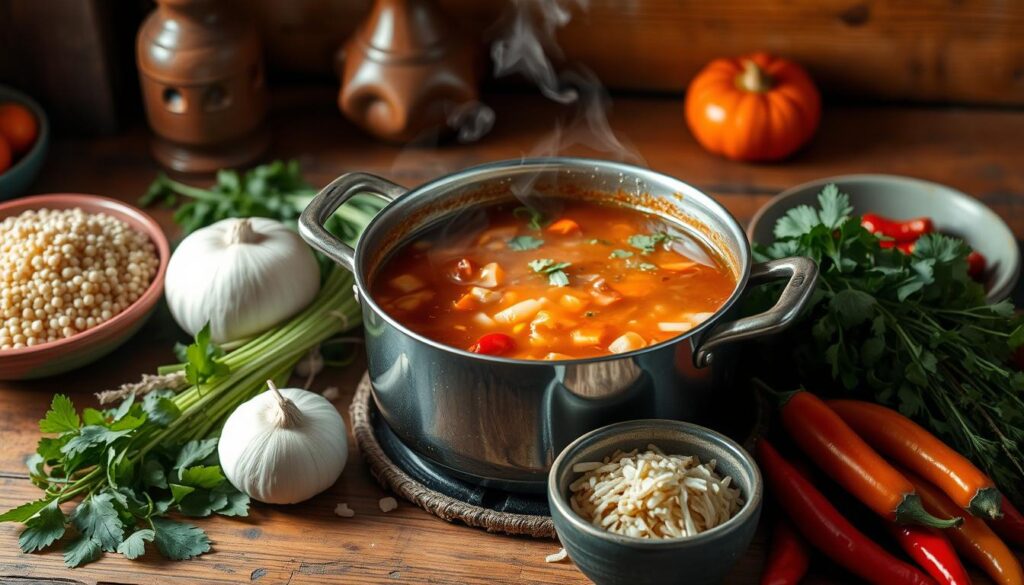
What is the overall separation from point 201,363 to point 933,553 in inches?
49.5

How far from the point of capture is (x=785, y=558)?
1.83 meters

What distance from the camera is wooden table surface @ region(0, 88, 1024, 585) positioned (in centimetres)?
187

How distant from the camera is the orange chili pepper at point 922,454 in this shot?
1.81 m

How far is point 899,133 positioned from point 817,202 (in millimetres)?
660

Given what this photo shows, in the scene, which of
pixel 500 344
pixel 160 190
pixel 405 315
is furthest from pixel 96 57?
pixel 500 344

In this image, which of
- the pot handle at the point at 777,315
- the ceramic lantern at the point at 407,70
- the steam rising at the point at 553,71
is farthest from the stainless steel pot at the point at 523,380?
the steam rising at the point at 553,71

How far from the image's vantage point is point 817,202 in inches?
102

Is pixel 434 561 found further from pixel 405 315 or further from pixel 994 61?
pixel 994 61

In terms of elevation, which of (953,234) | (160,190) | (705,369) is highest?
(705,369)

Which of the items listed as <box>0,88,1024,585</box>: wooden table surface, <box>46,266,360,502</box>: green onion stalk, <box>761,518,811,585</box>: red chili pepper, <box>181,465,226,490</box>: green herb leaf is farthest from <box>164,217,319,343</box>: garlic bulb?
<box>761,518,811,585</box>: red chili pepper

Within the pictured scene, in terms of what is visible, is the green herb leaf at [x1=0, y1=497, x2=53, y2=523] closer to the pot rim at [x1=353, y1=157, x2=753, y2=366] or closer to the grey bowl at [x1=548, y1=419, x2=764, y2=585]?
the pot rim at [x1=353, y1=157, x2=753, y2=366]

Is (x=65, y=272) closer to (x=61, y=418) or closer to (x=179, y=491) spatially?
(x=61, y=418)

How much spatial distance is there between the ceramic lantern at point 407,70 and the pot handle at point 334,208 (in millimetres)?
801

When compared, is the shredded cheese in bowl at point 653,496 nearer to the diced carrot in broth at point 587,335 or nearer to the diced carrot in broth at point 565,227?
the diced carrot in broth at point 587,335
